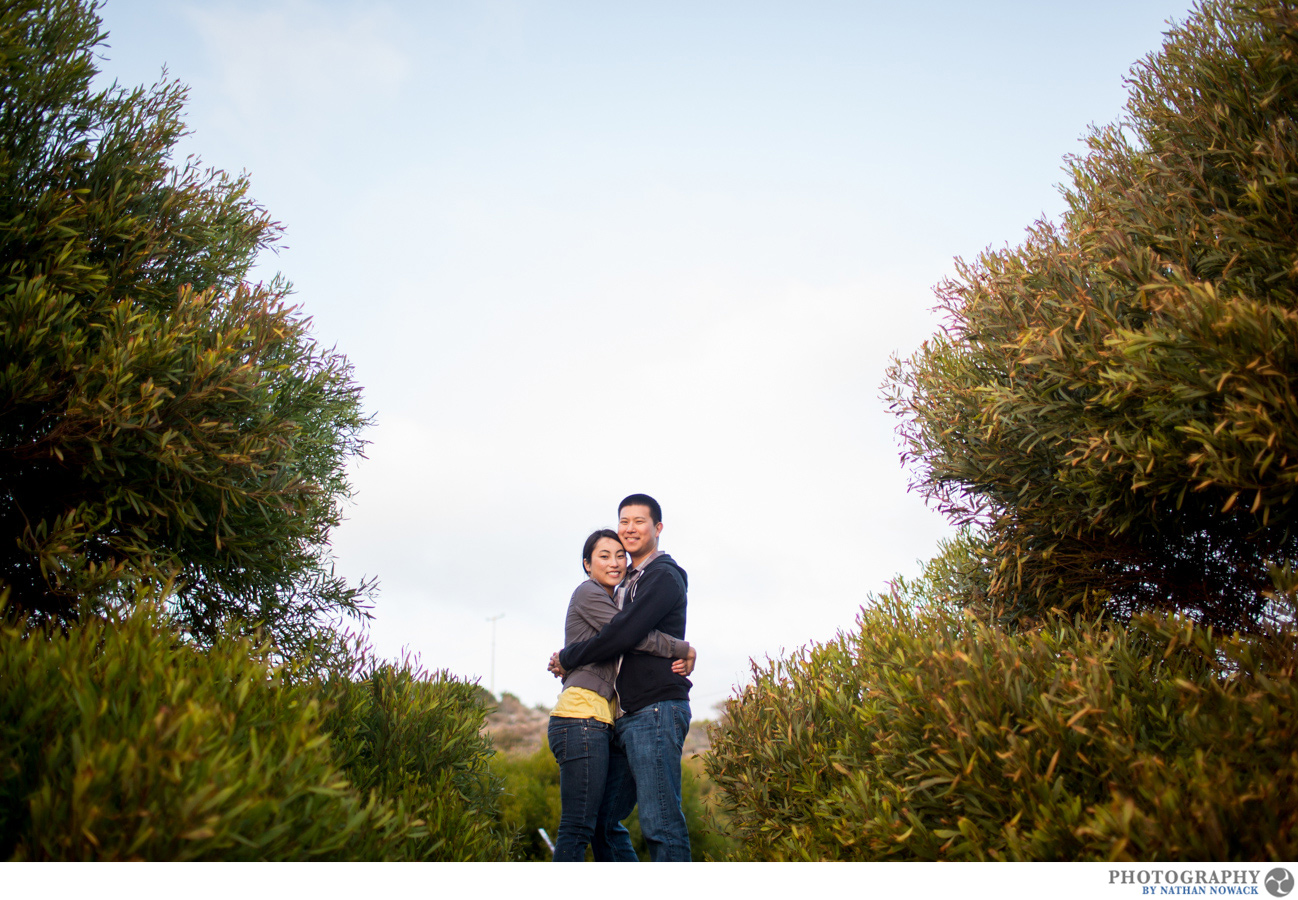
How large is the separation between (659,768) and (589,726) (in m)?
0.67

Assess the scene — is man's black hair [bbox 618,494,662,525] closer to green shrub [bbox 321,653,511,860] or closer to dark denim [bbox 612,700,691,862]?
dark denim [bbox 612,700,691,862]

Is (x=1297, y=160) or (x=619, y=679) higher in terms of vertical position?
(x=1297, y=160)

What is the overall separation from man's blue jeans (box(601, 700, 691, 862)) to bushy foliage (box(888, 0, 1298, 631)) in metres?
4.50

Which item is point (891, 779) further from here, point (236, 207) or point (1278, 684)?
point (236, 207)

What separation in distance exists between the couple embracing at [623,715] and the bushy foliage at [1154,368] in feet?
13.9

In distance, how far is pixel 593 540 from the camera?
7328mm

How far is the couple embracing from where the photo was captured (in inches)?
246

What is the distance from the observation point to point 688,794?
20.9m

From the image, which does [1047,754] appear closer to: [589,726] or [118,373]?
[589,726]

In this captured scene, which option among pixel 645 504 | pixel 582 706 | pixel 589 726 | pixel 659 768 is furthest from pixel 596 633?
pixel 645 504

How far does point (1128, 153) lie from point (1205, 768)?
7.66 m

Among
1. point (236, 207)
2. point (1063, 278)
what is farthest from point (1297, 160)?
point (236, 207)

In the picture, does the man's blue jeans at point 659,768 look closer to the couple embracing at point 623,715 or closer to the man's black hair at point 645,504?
the couple embracing at point 623,715

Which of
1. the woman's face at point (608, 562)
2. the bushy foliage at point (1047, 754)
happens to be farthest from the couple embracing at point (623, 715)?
the bushy foliage at point (1047, 754)
